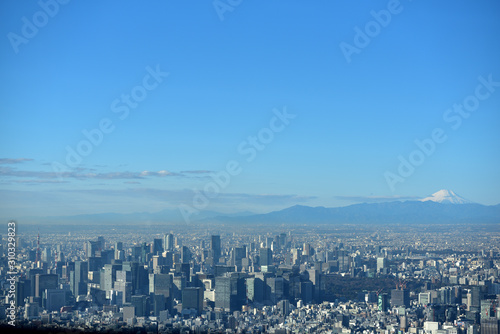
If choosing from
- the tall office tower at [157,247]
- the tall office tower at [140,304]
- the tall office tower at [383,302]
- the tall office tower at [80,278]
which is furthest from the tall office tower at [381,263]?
the tall office tower at [80,278]

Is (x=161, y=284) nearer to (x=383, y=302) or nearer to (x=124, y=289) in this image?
(x=124, y=289)

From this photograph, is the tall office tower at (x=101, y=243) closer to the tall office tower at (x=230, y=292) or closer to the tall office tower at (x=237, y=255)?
the tall office tower at (x=237, y=255)

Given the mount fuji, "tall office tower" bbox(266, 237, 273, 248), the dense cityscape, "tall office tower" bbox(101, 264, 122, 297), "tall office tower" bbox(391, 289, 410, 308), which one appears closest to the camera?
the dense cityscape

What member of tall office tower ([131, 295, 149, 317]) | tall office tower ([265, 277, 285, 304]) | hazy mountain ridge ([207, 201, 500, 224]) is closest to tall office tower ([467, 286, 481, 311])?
tall office tower ([265, 277, 285, 304])

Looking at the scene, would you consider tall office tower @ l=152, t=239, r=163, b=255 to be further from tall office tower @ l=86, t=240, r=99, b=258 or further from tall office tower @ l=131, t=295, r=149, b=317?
tall office tower @ l=131, t=295, r=149, b=317

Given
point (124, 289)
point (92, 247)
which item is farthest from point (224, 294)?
point (92, 247)

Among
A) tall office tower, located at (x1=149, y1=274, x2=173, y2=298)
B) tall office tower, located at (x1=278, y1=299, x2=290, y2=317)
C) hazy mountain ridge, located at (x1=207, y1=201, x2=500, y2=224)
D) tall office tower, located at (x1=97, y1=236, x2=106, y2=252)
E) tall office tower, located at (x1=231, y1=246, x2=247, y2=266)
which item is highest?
hazy mountain ridge, located at (x1=207, y1=201, x2=500, y2=224)
